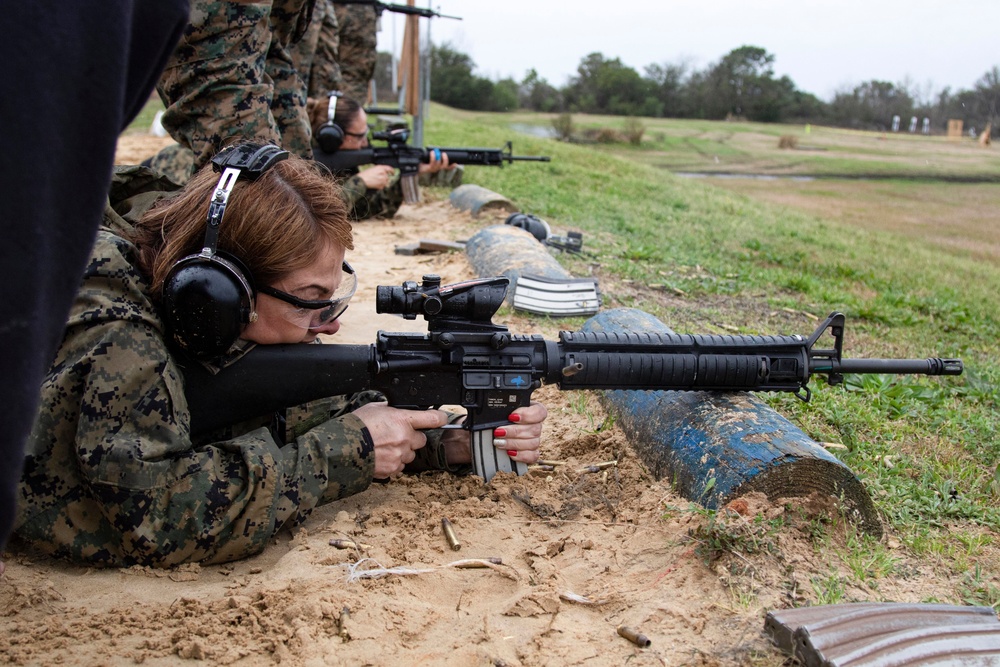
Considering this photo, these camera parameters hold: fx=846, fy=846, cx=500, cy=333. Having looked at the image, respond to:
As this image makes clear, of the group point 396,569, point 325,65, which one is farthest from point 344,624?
point 325,65

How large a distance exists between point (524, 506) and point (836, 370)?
145cm

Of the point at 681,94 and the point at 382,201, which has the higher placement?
the point at 681,94

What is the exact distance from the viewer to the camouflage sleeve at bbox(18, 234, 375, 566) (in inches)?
96.5

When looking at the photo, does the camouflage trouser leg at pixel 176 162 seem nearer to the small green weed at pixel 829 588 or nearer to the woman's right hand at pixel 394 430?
the woman's right hand at pixel 394 430

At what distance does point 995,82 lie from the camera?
89.6 feet

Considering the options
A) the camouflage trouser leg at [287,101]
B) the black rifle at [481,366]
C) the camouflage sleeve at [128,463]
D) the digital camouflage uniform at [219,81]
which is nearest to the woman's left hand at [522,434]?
the black rifle at [481,366]

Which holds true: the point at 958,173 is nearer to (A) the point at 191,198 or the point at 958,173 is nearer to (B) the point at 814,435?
(B) the point at 814,435

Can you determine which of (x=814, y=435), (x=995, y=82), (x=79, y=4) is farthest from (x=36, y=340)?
(x=995, y=82)

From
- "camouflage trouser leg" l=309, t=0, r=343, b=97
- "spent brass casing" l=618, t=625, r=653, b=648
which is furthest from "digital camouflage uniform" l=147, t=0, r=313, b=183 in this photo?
"camouflage trouser leg" l=309, t=0, r=343, b=97

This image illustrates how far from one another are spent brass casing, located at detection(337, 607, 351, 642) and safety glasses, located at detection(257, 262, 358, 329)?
0.99 meters

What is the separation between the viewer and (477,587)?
281 cm

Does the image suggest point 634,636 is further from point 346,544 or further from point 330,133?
point 330,133

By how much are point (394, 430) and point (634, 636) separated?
1.18 meters

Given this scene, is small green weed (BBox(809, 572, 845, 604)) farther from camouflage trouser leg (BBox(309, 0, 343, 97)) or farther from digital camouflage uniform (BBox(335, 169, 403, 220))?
camouflage trouser leg (BBox(309, 0, 343, 97))
